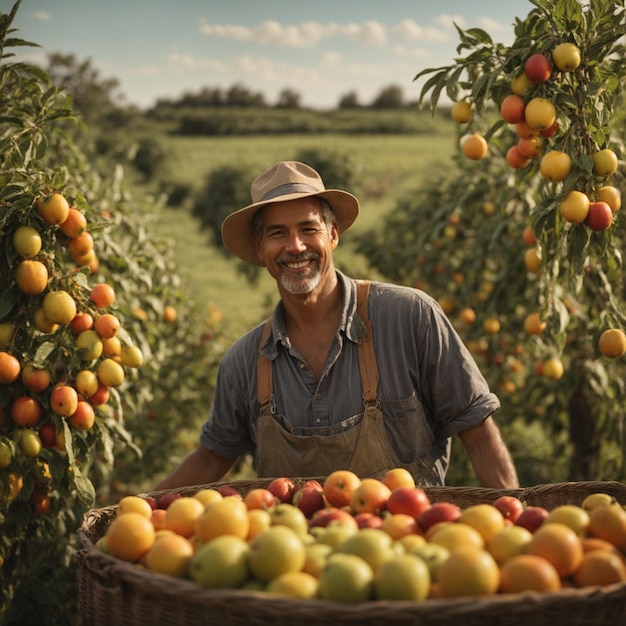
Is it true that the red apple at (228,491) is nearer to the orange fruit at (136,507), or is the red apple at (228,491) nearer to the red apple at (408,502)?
the orange fruit at (136,507)

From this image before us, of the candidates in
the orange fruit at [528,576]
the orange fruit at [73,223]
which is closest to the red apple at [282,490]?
the orange fruit at [528,576]

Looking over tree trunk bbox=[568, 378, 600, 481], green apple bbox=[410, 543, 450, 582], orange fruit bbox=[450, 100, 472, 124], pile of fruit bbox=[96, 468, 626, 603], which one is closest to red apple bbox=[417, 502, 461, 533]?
pile of fruit bbox=[96, 468, 626, 603]

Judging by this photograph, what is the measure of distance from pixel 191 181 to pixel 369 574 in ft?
64.1

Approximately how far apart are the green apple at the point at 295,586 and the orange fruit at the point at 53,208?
1.43 m

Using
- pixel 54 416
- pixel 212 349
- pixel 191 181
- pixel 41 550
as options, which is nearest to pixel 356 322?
pixel 54 416

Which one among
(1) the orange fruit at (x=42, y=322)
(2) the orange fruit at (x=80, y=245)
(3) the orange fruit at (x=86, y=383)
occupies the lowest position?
(3) the orange fruit at (x=86, y=383)

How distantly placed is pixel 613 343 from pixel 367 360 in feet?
2.71

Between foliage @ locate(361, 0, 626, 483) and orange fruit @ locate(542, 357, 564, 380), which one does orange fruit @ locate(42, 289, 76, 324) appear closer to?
foliage @ locate(361, 0, 626, 483)

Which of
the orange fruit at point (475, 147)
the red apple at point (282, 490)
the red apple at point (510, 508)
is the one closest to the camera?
the red apple at point (510, 508)

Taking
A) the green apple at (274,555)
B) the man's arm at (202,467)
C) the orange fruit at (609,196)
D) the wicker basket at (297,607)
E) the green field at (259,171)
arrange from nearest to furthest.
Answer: the wicker basket at (297,607)
the green apple at (274,555)
the orange fruit at (609,196)
the man's arm at (202,467)
the green field at (259,171)

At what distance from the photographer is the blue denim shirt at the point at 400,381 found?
237cm

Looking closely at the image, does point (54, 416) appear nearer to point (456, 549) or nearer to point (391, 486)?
point (391, 486)

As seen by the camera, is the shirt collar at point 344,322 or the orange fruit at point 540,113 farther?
the shirt collar at point 344,322

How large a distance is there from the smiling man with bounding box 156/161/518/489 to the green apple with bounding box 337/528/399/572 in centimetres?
93
